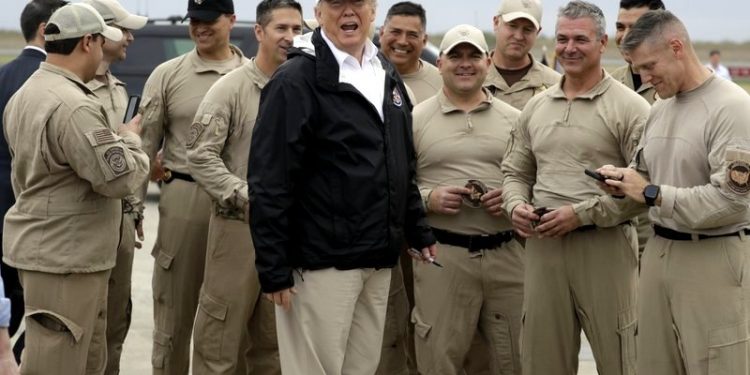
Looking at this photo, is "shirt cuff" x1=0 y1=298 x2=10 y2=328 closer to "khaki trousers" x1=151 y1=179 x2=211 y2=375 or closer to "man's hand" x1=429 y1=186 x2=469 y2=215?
"man's hand" x1=429 y1=186 x2=469 y2=215

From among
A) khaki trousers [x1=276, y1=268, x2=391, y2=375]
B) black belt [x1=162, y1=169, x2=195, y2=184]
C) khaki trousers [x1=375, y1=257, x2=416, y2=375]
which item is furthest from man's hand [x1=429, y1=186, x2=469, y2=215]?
black belt [x1=162, y1=169, x2=195, y2=184]

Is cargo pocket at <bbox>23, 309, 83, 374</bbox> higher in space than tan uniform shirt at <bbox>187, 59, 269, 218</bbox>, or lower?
lower

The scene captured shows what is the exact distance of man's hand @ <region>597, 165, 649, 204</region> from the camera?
5.56 meters

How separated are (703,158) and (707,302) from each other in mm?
592

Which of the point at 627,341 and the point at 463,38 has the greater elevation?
the point at 463,38

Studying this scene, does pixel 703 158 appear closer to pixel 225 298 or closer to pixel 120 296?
pixel 225 298

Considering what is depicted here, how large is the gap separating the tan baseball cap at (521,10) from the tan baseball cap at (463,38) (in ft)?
2.21

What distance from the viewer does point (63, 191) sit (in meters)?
5.95

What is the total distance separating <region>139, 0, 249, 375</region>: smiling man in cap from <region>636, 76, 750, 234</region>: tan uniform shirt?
8.48ft

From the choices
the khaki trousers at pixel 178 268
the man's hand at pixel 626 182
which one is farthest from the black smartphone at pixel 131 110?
the man's hand at pixel 626 182

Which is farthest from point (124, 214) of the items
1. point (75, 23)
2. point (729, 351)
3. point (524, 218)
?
point (729, 351)

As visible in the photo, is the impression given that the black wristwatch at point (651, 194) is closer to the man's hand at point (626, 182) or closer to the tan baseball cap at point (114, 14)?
the man's hand at point (626, 182)

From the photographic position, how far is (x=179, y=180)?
23.7ft

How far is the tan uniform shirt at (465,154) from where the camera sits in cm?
666
